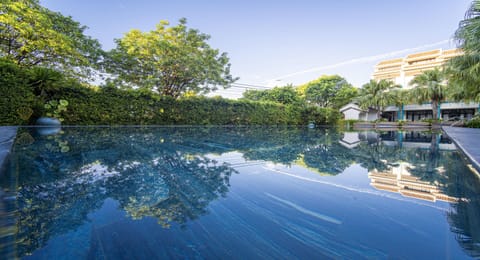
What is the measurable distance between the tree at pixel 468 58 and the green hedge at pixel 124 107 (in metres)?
10.0

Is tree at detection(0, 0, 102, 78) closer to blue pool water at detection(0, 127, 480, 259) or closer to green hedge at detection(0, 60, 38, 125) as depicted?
Answer: green hedge at detection(0, 60, 38, 125)

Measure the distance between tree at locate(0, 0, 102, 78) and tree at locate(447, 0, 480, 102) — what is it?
15727 millimetres

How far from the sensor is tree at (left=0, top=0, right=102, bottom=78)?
755cm

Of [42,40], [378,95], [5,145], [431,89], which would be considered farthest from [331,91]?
[5,145]

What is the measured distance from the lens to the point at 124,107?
32.5 ft

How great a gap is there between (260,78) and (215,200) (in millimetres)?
23764

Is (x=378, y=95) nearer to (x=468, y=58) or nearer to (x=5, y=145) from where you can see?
(x=468, y=58)

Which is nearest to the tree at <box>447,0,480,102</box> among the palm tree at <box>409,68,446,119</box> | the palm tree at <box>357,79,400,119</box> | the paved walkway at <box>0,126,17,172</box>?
the palm tree at <box>409,68,446,119</box>

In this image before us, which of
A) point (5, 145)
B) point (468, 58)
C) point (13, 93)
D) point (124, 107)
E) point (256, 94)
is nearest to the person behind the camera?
point (5, 145)

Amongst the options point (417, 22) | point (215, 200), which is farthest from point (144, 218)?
point (417, 22)

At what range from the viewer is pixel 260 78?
78.4ft

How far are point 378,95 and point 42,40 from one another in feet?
87.5

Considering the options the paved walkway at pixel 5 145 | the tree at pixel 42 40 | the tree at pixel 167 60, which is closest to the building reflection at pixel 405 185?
the paved walkway at pixel 5 145

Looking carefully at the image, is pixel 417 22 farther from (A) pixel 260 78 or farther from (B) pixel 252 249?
(B) pixel 252 249
